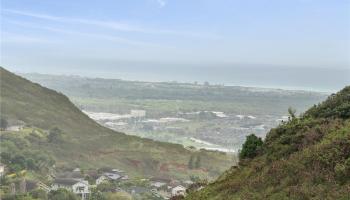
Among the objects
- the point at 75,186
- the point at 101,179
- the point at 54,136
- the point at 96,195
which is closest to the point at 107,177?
the point at 101,179

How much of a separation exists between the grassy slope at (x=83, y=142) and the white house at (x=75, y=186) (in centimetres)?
1710

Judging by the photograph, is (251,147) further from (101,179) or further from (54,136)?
(54,136)

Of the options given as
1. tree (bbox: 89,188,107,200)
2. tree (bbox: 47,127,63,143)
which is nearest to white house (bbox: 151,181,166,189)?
tree (bbox: 89,188,107,200)

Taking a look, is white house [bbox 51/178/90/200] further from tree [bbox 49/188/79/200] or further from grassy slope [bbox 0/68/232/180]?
grassy slope [bbox 0/68/232/180]

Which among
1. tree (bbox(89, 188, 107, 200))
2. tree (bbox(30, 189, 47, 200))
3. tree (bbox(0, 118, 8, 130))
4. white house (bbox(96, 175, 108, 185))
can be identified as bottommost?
white house (bbox(96, 175, 108, 185))

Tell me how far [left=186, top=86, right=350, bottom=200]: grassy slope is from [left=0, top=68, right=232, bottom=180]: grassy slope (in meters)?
74.0

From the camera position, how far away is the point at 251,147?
16.7m

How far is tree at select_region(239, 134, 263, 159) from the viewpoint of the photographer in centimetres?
1664

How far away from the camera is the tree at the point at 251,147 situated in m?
16.6

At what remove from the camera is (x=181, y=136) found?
139 metres

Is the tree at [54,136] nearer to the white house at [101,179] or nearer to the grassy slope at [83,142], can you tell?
the grassy slope at [83,142]

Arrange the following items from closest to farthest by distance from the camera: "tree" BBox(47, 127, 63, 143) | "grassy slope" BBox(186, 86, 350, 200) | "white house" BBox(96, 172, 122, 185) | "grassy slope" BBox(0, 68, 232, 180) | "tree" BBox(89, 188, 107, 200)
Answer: "grassy slope" BBox(186, 86, 350, 200) → "tree" BBox(89, 188, 107, 200) → "white house" BBox(96, 172, 122, 185) → "grassy slope" BBox(0, 68, 232, 180) → "tree" BBox(47, 127, 63, 143)

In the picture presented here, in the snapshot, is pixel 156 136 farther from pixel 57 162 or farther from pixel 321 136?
pixel 321 136

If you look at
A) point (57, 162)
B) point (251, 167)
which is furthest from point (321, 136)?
point (57, 162)
